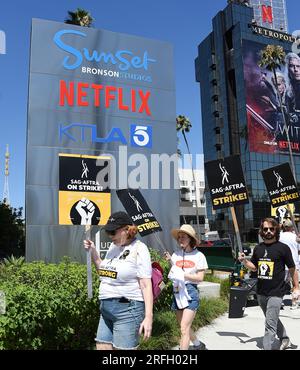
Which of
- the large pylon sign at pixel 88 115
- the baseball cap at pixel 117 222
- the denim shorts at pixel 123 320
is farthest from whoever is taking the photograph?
the large pylon sign at pixel 88 115

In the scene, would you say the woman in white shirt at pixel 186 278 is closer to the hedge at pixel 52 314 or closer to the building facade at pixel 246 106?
the hedge at pixel 52 314

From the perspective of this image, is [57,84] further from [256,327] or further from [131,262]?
[131,262]

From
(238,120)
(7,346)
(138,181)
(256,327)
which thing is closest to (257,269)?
(256,327)

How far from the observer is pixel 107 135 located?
1277cm

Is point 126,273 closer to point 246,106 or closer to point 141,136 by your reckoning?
point 141,136

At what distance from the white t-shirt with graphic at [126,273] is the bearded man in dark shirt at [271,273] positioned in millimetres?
2563

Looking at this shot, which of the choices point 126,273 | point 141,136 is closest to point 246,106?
point 141,136

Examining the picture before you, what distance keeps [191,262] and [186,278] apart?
0.79 ft

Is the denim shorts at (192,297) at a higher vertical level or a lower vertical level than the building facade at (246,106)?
lower

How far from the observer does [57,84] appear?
1223cm

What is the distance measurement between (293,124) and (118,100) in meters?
68.1

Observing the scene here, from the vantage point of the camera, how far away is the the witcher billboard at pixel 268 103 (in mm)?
72500

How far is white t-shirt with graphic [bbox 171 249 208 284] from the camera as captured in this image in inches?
223

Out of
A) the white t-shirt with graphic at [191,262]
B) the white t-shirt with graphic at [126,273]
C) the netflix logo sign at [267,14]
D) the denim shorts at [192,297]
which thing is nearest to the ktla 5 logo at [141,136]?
the white t-shirt with graphic at [191,262]
